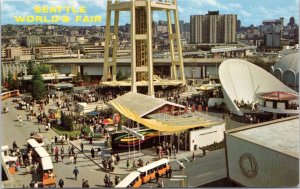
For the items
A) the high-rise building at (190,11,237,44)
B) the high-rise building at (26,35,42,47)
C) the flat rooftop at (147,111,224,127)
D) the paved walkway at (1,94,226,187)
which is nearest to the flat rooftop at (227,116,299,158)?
the paved walkway at (1,94,226,187)

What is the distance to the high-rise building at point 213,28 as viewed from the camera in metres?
126

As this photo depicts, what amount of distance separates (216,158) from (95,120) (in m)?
10.4

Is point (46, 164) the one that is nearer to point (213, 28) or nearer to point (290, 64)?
point (290, 64)

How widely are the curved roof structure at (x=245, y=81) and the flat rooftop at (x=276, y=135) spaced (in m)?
12.9

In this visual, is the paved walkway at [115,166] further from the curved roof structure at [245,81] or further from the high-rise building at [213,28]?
the high-rise building at [213,28]

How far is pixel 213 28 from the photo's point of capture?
5221 inches

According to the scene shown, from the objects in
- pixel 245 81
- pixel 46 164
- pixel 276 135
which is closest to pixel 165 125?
pixel 46 164

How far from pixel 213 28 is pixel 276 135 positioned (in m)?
121

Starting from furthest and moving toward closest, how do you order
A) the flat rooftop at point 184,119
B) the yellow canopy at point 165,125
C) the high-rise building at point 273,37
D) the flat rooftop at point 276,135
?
the high-rise building at point 273,37
the flat rooftop at point 184,119
the yellow canopy at point 165,125
the flat rooftop at point 276,135

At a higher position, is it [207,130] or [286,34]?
[286,34]

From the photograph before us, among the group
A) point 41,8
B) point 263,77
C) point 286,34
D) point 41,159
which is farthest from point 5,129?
point 286,34

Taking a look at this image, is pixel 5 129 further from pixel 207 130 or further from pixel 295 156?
pixel 295 156

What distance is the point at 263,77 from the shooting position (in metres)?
30.8

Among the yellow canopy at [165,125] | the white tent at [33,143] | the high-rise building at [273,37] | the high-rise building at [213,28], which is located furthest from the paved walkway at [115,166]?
the high-rise building at [213,28]
